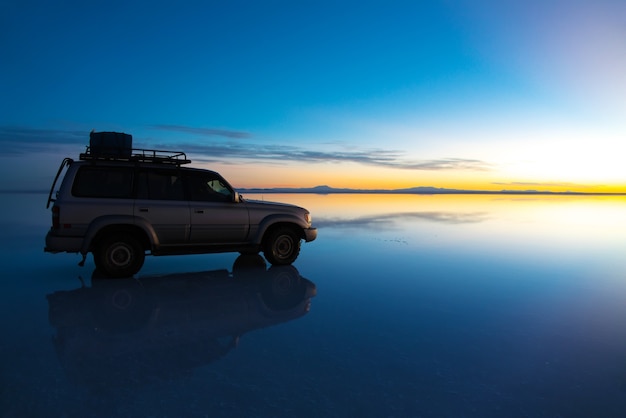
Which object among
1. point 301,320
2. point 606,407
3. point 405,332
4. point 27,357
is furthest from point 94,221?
point 606,407

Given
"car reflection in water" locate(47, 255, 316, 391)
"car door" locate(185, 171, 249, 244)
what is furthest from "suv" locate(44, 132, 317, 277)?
"car reflection in water" locate(47, 255, 316, 391)

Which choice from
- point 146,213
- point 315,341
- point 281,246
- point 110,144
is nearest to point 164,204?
point 146,213

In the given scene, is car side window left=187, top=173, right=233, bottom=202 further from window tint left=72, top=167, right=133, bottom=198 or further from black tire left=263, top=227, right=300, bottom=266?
black tire left=263, top=227, right=300, bottom=266

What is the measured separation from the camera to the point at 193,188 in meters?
8.84

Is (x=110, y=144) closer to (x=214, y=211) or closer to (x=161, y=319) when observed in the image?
(x=214, y=211)

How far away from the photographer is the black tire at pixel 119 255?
26.2ft

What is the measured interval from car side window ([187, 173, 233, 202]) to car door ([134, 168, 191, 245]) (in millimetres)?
232

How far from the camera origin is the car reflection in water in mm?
4152

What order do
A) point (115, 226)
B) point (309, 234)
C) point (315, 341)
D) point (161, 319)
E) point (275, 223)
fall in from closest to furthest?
point (315, 341) → point (161, 319) → point (115, 226) → point (275, 223) → point (309, 234)

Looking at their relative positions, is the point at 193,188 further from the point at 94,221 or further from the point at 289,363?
the point at 289,363

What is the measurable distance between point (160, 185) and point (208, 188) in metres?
0.98

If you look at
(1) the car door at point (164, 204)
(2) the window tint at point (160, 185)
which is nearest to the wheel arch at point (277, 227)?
(1) the car door at point (164, 204)

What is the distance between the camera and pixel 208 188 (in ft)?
29.5

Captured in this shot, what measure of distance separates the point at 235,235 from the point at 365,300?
369 centimetres
